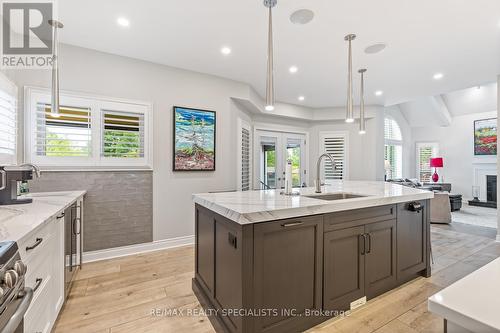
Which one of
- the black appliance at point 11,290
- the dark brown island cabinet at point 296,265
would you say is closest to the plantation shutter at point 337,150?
the dark brown island cabinet at point 296,265

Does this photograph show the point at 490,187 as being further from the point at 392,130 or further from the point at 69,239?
the point at 69,239

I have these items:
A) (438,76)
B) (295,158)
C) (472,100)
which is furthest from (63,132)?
(472,100)

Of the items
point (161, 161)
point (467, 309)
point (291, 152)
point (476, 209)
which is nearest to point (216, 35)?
point (161, 161)

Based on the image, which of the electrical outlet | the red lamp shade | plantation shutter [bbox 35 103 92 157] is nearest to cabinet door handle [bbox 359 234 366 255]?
the electrical outlet

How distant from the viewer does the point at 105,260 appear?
309cm

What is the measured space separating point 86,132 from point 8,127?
733 millimetres

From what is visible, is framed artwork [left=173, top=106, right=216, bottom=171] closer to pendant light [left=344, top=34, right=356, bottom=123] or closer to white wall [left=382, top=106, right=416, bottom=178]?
pendant light [left=344, top=34, right=356, bottom=123]

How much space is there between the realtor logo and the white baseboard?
8.10 feet

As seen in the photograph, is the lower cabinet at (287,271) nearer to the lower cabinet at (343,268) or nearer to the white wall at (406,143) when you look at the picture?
the lower cabinet at (343,268)

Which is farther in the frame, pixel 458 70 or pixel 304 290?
pixel 458 70

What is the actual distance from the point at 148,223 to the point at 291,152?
4.17 metres

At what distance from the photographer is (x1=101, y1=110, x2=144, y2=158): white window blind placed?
3.17 metres

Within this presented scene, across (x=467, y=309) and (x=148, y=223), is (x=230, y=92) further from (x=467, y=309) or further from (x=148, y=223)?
(x=467, y=309)

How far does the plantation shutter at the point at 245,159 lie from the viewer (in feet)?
15.2
